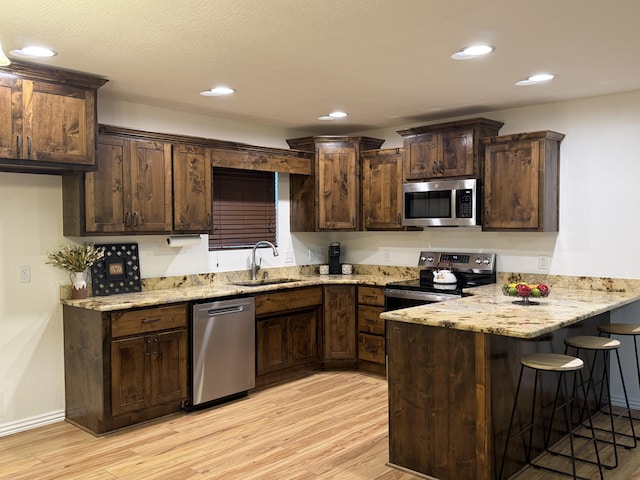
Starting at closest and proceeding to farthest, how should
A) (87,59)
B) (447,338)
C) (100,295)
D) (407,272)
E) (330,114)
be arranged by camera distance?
(447,338), (87,59), (100,295), (330,114), (407,272)

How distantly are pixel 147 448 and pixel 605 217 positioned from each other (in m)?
3.79

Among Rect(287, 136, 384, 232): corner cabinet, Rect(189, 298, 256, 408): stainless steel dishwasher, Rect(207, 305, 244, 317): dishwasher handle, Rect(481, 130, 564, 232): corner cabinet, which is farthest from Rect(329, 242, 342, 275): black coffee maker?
Rect(481, 130, 564, 232): corner cabinet

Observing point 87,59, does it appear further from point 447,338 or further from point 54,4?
point 447,338

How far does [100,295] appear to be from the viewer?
4055mm

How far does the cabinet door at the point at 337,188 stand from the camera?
5.42m

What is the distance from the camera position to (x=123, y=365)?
3705 mm

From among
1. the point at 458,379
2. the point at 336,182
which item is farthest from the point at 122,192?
the point at 458,379

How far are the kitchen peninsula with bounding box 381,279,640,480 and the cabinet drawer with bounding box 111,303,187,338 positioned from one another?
5.58 feet

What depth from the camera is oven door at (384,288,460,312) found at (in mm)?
4512

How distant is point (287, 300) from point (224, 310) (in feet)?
2.48

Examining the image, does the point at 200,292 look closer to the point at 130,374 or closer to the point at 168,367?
the point at 168,367

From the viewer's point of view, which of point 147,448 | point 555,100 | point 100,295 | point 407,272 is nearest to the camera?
point 147,448

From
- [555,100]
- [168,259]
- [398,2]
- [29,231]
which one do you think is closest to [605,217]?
[555,100]

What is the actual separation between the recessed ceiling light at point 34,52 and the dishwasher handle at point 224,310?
2070mm
